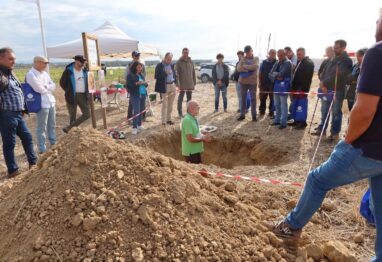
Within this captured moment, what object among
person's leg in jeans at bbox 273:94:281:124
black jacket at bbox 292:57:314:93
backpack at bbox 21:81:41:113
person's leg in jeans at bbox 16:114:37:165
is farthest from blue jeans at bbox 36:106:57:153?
black jacket at bbox 292:57:314:93

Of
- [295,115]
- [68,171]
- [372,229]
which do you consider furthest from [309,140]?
[68,171]

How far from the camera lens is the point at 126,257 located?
223cm

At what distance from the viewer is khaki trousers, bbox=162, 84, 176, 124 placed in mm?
Answer: 8578

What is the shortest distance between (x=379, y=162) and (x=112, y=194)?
6.39 feet

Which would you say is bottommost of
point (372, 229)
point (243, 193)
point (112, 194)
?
point (372, 229)

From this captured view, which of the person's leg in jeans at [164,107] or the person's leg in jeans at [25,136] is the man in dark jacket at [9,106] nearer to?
the person's leg in jeans at [25,136]

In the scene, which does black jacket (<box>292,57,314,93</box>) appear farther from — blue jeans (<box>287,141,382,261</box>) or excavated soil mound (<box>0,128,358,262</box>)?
blue jeans (<box>287,141,382,261</box>)

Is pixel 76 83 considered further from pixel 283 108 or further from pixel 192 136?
pixel 283 108

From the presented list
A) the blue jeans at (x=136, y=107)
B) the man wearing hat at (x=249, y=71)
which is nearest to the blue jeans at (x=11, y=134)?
the blue jeans at (x=136, y=107)

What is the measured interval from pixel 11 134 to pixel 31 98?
0.91 m

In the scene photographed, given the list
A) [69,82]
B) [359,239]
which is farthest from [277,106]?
[359,239]

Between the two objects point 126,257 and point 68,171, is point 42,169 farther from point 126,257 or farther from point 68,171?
point 126,257

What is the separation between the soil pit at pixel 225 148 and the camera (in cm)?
674

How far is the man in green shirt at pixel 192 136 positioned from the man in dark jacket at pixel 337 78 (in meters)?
3.16
